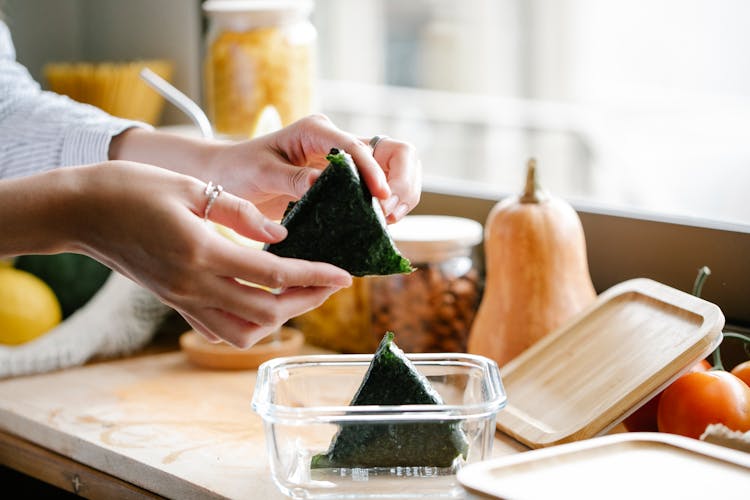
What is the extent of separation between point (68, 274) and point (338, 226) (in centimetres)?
74

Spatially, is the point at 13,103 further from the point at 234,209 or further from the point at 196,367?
the point at 234,209

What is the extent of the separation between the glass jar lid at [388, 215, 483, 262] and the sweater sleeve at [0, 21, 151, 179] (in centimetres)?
34

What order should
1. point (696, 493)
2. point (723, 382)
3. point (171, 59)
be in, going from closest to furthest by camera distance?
point (696, 493)
point (723, 382)
point (171, 59)

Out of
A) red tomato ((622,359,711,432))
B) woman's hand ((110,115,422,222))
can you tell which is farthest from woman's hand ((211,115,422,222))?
red tomato ((622,359,711,432))

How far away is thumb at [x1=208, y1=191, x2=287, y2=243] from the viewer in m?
0.79

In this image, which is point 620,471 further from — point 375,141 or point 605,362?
point 375,141

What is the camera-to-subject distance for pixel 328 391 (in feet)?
3.33

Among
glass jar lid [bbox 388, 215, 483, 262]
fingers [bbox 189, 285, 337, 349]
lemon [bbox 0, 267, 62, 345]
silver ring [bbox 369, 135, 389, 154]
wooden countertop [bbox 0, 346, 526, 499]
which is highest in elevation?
silver ring [bbox 369, 135, 389, 154]

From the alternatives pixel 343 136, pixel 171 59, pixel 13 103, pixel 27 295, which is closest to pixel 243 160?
pixel 343 136

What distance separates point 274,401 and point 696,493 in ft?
1.26

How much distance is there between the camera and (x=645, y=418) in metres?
1.03

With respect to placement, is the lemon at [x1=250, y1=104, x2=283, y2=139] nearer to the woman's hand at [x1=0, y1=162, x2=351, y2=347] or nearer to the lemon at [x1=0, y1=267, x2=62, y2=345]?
the lemon at [x1=0, y1=267, x2=62, y2=345]

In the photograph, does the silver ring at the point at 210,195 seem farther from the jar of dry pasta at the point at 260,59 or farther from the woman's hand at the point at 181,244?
the jar of dry pasta at the point at 260,59

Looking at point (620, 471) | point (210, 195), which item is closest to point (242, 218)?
point (210, 195)
